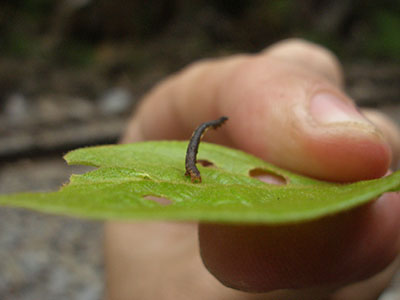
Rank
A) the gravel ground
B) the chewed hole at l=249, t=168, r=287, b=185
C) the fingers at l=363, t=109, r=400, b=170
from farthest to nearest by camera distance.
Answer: the gravel ground
the fingers at l=363, t=109, r=400, b=170
the chewed hole at l=249, t=168, r=287, b=185

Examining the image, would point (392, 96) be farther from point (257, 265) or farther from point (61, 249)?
point (257, 265)

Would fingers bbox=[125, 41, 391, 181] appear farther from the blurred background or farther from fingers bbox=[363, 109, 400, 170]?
the blurred background

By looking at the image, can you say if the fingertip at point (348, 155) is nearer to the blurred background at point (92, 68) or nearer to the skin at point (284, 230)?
the skin at point (284, 230)

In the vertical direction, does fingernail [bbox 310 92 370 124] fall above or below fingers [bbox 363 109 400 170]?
above

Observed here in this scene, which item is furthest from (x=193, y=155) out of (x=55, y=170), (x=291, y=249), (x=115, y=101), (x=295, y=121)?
(x=115, y=101)

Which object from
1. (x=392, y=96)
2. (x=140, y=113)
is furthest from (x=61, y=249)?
(x=392, y=96)

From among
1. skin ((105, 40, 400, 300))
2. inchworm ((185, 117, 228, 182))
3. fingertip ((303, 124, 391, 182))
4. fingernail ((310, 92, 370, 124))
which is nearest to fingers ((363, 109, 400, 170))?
skin ((105, 40, 400, 300))
